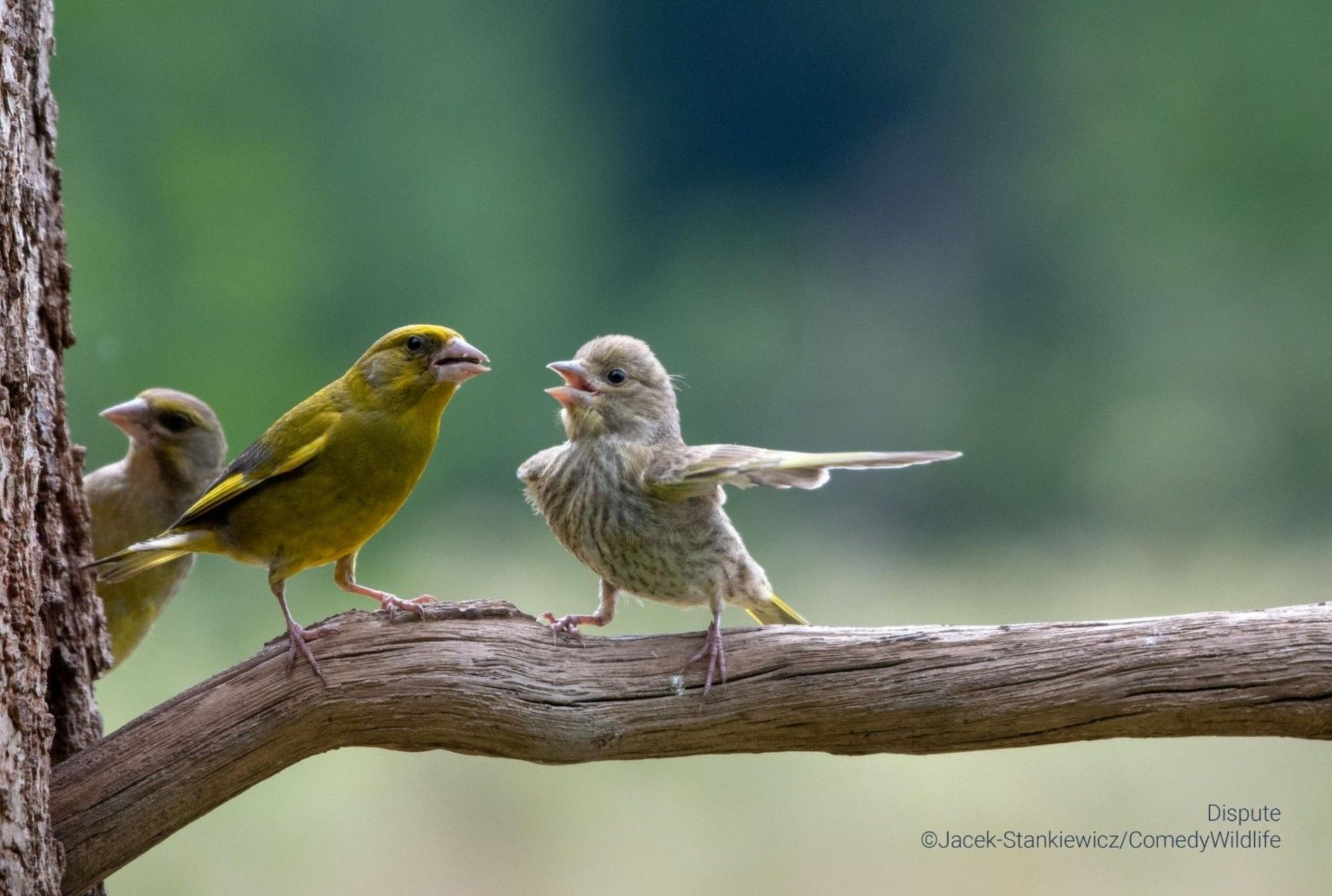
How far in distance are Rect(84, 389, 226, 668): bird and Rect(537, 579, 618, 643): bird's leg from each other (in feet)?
4.33

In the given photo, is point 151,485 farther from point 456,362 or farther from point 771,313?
point 771,313

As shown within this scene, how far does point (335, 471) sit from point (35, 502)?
0.66m

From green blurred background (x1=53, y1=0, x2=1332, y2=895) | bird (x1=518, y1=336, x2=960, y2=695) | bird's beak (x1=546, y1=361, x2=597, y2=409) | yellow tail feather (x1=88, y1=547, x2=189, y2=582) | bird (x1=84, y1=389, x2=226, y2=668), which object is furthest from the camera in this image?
green blurred background (x1=53, y1=0, x2=1332, y2=895)

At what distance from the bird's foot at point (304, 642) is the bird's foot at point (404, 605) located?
0.14m

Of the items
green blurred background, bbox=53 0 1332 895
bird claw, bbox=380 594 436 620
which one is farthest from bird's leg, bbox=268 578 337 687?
green blurred background, bbox=53 0 1332 895

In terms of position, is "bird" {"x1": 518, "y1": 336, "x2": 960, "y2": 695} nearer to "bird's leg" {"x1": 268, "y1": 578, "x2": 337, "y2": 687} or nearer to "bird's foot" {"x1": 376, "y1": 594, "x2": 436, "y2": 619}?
"bird's foot" {"x1": 376, "y1": 594, "x2": 436, "y2": 619}

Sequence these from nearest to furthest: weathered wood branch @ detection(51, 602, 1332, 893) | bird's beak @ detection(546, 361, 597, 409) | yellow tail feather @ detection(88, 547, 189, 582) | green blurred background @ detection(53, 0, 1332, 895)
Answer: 1. weathered wood branch @ detection(51, 602, 1332, 893)
2. yellow tail feather @ detection(88, 547, 189, 582)
3. bird's beak @ detection(546, 361, 597, 409)
4. green blurred background @ detection(53, 0, 1332, 895)

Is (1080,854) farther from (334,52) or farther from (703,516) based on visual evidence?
(334,52)

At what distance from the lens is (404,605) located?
3150mm

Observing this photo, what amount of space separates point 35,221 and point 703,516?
66.8 inches

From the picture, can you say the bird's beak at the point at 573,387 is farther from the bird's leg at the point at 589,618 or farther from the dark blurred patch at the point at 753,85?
the dark blurred patch at the point at 753,85

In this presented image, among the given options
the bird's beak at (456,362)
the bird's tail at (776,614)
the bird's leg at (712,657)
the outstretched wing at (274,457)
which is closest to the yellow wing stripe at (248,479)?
the outstretched wing at (274,457)

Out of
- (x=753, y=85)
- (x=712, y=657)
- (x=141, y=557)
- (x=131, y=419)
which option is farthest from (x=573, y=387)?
(x=753, y=85)

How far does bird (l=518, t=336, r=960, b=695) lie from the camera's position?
10.7 ft
